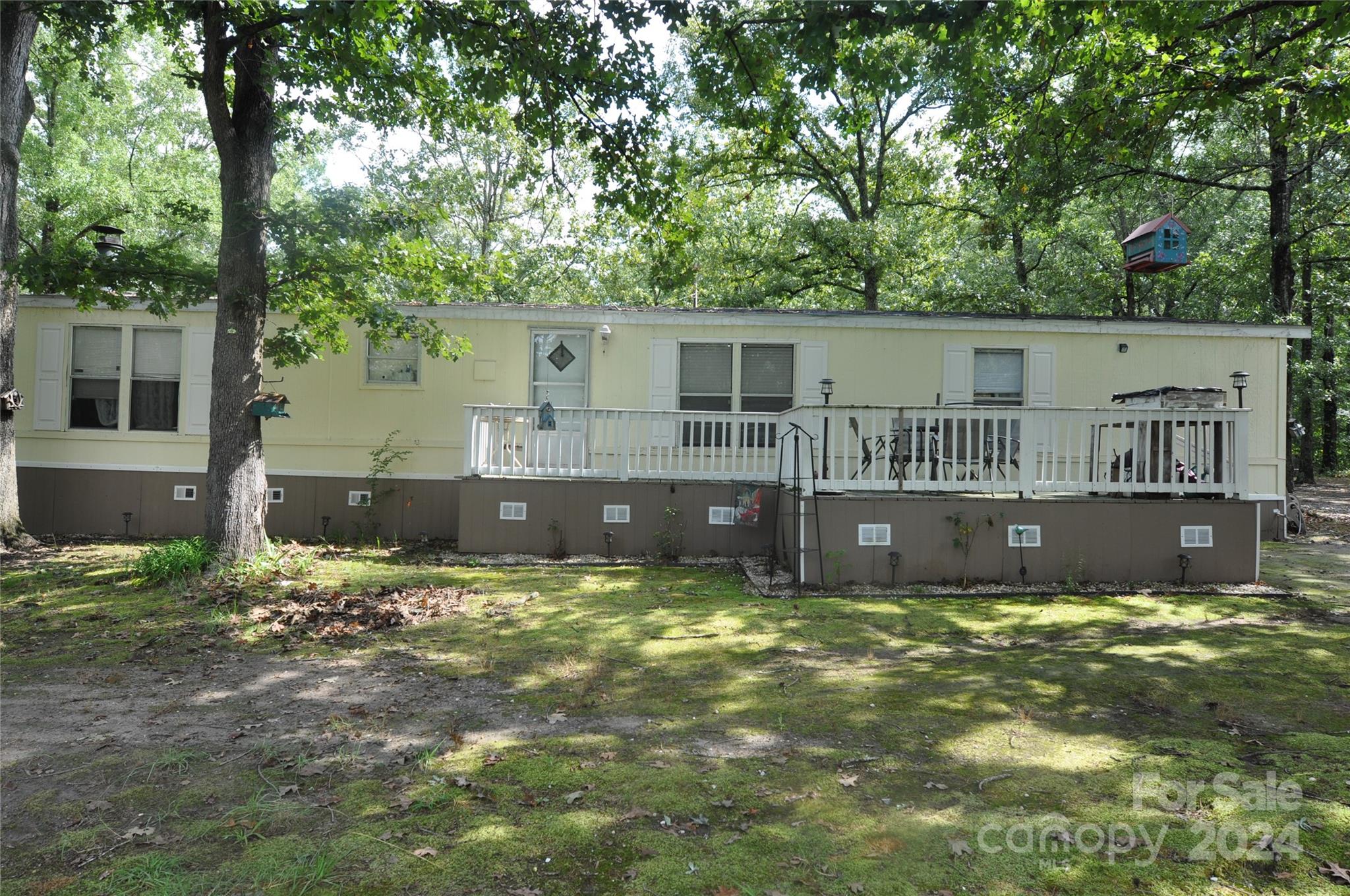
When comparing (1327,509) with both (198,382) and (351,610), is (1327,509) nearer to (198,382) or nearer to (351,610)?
(351,610)

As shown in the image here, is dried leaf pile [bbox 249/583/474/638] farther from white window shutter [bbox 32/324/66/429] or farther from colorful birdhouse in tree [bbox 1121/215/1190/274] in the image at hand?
colorful birdhouse in tree [bbox 1121/215/1190/274]

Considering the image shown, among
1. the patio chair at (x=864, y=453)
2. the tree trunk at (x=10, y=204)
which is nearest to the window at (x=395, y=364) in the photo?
the tree trunk at (x=10, y=204)

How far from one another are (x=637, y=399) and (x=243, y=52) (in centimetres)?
552

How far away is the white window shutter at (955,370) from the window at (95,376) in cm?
1090

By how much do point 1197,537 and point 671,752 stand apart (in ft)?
21.2

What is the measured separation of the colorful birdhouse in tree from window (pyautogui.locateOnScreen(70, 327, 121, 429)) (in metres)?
13.4

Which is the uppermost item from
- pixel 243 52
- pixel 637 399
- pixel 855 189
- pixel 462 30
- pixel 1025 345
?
pixel 855 189

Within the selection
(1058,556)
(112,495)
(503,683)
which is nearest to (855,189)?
(1058,556)

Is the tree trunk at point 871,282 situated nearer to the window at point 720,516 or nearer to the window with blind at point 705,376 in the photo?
the window with blind at point 705,376

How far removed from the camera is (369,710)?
161 inches

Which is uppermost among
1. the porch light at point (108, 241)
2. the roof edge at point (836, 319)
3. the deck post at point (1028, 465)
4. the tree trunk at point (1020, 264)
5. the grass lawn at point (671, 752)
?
the tree trunk at point (1020, 264)

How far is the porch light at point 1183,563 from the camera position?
7418 mm

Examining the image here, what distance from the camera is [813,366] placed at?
1010 cm

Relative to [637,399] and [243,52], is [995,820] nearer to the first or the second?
Answer: [637,399]
